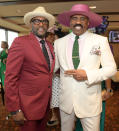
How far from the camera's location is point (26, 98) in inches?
56.9

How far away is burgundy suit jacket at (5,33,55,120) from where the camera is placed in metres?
1.37

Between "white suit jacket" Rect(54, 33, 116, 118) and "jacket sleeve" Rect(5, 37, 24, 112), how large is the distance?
0.44 meters

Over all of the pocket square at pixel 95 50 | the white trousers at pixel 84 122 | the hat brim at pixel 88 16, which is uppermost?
the hat brim at pixel 88 16

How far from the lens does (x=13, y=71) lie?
4.48ft

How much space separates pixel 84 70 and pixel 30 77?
0.50m

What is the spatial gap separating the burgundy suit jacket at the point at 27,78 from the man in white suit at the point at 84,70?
8.6 inches

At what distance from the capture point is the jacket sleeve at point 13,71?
4.44 ft

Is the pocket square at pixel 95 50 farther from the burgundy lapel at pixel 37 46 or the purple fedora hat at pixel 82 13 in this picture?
the burgundy lapel at pixel 37 46

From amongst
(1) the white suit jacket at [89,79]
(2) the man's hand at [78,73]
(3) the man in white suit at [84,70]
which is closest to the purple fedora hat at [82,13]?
(3) the man in white suit at [84,70]

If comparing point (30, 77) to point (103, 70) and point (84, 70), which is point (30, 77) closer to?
point (84, 70)

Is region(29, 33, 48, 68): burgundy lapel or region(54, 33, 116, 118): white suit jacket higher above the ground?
region(29, 33, 48, 68): burgundy lapel

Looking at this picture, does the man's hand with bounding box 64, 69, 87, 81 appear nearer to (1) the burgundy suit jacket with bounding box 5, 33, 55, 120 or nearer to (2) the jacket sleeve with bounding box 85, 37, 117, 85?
(2) the jacket sleeve with bounding box 85, 37, 117, 85

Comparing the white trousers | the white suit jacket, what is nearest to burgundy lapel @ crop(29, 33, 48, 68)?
the white suit jacket

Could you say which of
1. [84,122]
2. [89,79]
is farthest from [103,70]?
[84,122]
